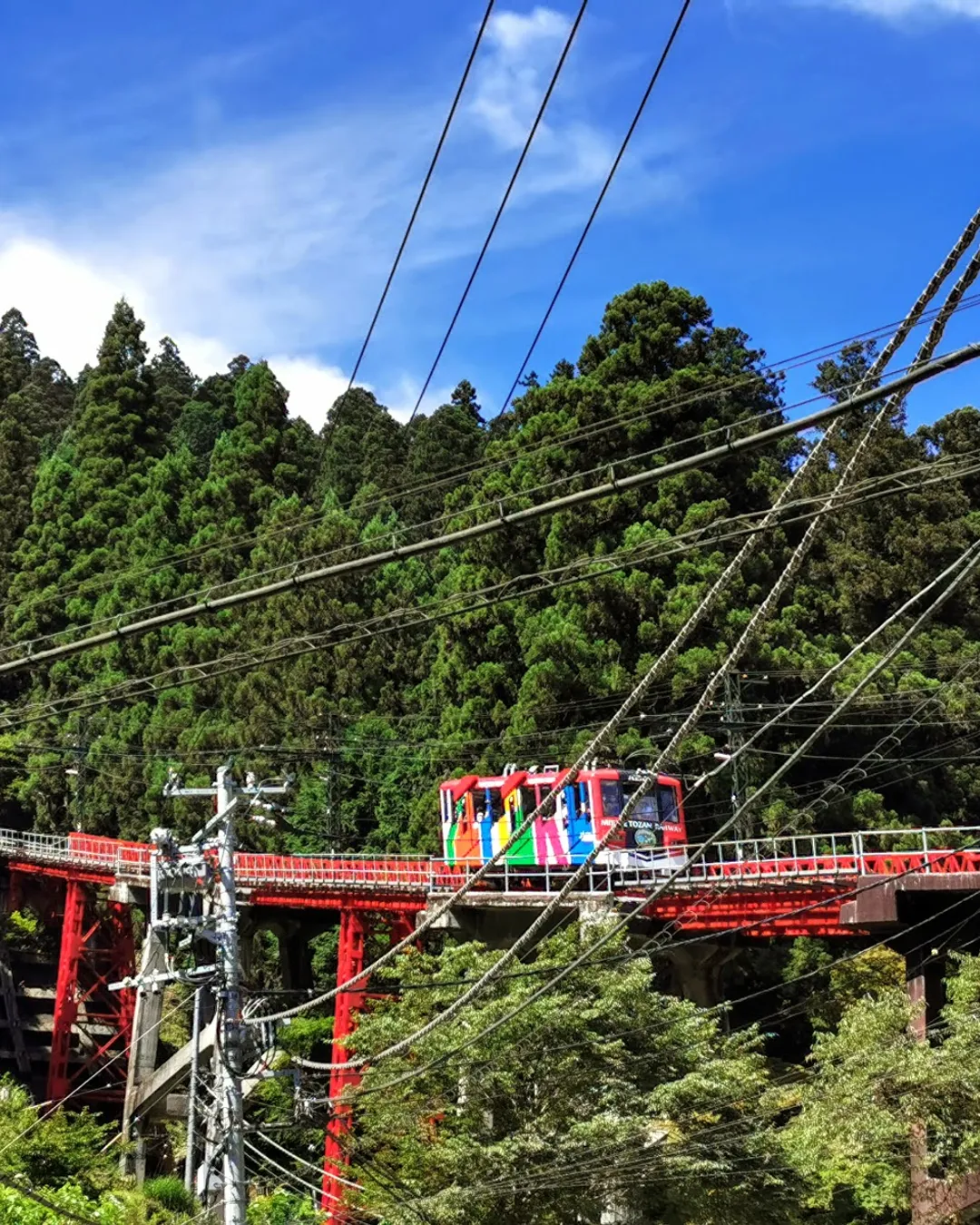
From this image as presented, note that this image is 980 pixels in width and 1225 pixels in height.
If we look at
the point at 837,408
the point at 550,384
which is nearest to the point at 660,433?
the point at 550,384

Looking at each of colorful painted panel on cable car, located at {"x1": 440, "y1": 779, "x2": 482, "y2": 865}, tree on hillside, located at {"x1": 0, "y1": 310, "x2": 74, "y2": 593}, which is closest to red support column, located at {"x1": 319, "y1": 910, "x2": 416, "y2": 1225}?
colorful painted panel on cable car, located at {"x1": 440, "y1": 779, "x2": 482, "y2": 865}

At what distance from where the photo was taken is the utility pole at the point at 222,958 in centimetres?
1748

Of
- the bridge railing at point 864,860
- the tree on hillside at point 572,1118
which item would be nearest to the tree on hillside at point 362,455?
the bridge railing at point 864,860

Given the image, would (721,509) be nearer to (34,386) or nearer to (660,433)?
(660,433)

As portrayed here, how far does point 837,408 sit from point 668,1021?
1725cm

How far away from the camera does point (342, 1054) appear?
3281 cm

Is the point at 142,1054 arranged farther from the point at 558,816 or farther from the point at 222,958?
the point at 222,958

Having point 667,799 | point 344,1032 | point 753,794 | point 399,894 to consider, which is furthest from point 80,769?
point 753,794

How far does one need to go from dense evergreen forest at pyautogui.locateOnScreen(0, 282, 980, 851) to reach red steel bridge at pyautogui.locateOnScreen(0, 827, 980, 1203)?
2.96 m

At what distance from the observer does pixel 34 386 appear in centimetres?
10731

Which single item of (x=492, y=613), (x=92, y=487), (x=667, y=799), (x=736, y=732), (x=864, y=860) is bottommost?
(x=864, y=860)

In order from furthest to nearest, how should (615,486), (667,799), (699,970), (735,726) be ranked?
1. (667,799)
2. (735,726)
3. (699,970)
4. (615,486)

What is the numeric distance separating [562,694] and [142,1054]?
562 inches

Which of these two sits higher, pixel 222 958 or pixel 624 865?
pixel 624 865
